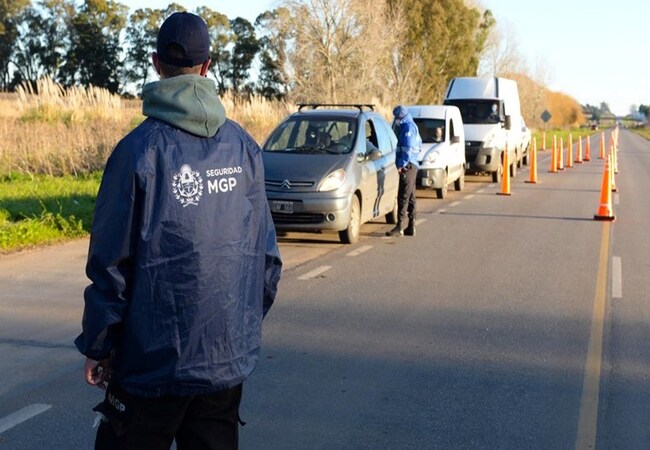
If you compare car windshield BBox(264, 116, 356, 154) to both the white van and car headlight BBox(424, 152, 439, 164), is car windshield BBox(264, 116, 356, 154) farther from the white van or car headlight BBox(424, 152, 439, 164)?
car headlight BBox(424, 152, 439, 164)

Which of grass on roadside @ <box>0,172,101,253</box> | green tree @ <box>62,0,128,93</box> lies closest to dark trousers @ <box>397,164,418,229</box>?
grass on roadside @ <box>0,172,101,253</box>

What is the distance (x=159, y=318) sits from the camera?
285cm

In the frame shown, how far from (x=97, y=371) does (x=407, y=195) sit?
10751 millimetres

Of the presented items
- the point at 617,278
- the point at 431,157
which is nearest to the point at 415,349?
the point at 617,278

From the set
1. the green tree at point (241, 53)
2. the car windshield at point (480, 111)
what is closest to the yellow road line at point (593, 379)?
the car windshield at point (480, 111)

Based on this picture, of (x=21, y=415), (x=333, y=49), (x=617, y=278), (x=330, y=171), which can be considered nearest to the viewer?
(x=21, y=415)

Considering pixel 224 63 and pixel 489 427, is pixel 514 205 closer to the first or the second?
pixel 489 427

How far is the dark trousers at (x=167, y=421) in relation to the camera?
290 centimetres

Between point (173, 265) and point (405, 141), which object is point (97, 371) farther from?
point (405, 141)

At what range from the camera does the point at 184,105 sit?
9.45 feet

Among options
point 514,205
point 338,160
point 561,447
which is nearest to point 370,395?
point 561,447

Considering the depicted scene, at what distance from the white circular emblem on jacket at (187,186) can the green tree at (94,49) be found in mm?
54283

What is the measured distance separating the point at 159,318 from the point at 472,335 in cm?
517

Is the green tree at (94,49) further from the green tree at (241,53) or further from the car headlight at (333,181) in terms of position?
the car headlight at (333,181)
